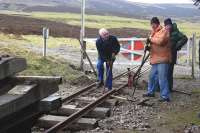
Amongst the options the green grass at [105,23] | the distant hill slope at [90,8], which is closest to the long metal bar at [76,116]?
the green grass at [105,23]

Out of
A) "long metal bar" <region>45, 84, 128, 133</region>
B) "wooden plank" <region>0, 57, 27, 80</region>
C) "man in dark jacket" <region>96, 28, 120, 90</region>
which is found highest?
"wooden plank" <region>0, 57, 27, 80</region>

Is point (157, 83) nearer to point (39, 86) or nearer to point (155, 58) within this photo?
point (155, 58)

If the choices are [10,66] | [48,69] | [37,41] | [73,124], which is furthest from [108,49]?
[37,41]

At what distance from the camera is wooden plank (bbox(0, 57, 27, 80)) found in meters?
7.22

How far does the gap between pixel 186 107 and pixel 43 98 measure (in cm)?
627

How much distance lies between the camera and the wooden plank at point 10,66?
7216 millimetres

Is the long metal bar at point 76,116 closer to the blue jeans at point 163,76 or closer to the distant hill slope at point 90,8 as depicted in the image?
the blue jeans at point 163,76

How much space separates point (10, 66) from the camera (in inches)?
291

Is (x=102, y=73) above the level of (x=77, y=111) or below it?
above

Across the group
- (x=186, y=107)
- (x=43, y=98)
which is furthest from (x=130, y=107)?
(x=43, y=98)

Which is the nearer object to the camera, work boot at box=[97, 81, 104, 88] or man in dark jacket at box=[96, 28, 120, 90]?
man in dark jacket at box=[96, 28, 120, 90]

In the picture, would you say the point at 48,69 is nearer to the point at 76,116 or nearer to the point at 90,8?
the point at 76,116

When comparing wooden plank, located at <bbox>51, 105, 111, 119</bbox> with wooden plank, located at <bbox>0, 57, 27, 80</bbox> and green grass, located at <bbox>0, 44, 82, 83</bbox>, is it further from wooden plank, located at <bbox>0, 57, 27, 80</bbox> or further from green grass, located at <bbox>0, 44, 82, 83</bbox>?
green grass, located at <bbox>0, 44, 82, 83</bbox>

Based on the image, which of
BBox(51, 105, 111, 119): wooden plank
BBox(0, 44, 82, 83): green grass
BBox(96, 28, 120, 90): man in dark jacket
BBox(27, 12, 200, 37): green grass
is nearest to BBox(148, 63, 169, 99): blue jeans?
BBox(96, 28, 120, 90): man in dark jacket
